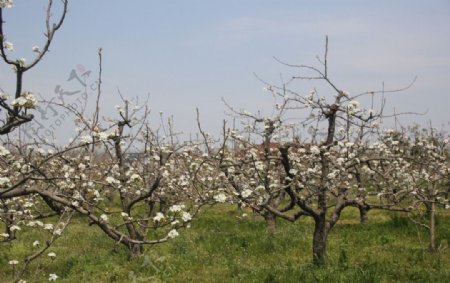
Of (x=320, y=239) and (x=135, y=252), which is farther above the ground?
(x=320, y=239)

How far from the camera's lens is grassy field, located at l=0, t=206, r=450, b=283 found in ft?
28.6

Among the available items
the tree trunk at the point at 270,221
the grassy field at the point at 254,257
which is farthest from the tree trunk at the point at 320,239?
the tree trunk at the point at 270,221

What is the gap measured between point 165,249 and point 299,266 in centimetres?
397

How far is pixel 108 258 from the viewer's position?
11.0 metres

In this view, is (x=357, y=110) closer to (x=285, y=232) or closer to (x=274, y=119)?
(x=274, y=119)

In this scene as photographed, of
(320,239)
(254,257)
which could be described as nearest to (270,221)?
(254,257)

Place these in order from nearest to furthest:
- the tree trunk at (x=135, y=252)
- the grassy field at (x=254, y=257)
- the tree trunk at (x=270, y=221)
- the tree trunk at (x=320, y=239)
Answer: the grassy field at (x=254, y=257) → the tree trunk at (x=320, y=239) → the tree trunk at (x=135, y=252) → the tree trunk at (x=270, y=221)

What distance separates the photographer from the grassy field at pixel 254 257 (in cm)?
873

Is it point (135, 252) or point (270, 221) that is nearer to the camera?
A: point (135, 252)

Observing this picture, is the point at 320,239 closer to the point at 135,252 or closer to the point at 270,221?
the point at 135,252

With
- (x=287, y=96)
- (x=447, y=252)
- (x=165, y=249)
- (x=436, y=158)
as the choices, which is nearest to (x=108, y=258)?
(x=165, y=249)

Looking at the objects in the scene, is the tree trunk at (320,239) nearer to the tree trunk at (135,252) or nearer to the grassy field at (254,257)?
the grassy field at (254,257)

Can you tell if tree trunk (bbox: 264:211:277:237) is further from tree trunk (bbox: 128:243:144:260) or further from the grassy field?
tree trunk (bbox: 128:243:144:260)

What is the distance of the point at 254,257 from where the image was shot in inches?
430
